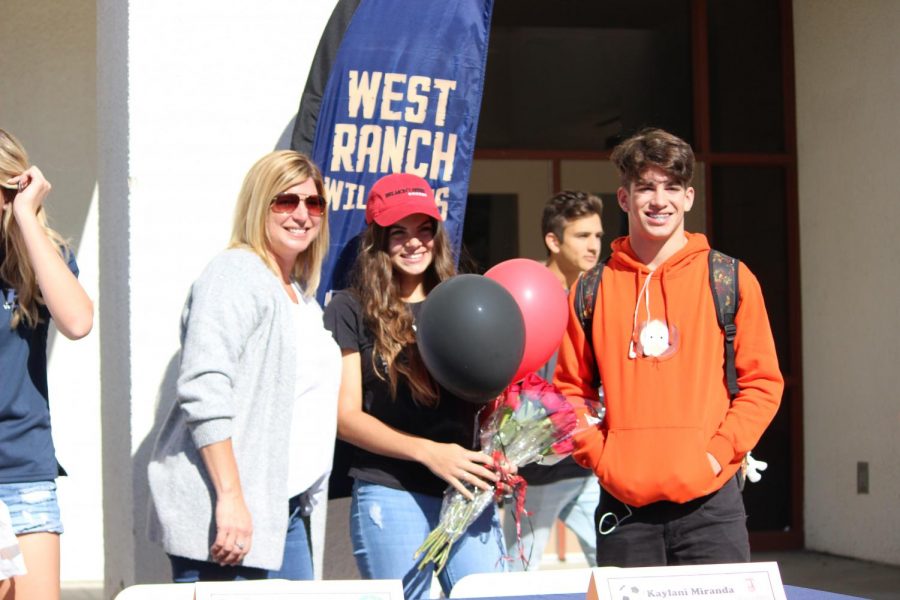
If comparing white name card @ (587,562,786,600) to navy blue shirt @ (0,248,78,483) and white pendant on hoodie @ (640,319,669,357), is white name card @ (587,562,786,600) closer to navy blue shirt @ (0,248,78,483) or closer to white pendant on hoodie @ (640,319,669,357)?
white pendant on hoodie @ (640,319,669,357)

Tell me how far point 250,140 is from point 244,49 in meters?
0.34

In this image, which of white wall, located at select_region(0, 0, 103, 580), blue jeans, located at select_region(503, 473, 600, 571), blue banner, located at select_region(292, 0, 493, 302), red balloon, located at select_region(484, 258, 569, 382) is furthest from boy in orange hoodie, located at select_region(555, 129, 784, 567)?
white wall, located at select_region(0, 0, 103, 580)

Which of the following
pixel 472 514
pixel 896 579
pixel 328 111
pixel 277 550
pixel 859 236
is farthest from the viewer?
pixel 859 236

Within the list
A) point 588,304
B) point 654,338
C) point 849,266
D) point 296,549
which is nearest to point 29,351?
point 296,549

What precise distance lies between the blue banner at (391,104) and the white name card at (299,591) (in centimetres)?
207

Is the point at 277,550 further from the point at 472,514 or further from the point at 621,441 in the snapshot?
the point at 621,441

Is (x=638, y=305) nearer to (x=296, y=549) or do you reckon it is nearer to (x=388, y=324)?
(x=388, y=324)

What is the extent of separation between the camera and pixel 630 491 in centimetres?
323

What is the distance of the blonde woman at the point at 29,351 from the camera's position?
3.00 metres

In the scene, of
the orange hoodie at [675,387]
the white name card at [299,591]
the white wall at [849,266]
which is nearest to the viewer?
the white name card at [299,591]

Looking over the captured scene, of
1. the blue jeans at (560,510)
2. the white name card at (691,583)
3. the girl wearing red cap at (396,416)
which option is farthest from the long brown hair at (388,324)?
the blue jeans at (560,510)

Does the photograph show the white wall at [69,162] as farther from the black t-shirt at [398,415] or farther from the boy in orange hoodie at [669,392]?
the boy in orange hoodie at [669,392]

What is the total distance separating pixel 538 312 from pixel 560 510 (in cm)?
218

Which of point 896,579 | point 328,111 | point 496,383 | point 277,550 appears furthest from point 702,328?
point 896,579
